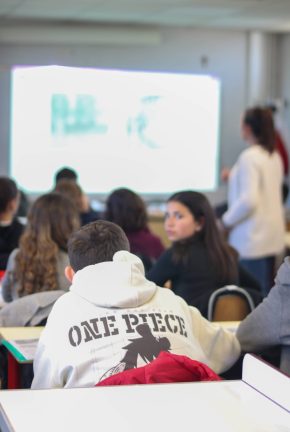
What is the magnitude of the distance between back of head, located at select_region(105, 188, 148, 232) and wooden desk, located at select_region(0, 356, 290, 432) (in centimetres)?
281

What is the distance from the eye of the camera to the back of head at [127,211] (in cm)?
495

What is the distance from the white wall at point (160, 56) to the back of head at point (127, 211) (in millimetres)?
3619

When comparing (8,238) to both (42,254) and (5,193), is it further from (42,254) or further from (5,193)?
(42,254)

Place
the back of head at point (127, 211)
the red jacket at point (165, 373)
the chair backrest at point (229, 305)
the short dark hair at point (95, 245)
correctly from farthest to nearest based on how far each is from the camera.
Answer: the back of head at point (127, 211)
the chair backrest at point (229, 305)
the short dark hair at point (95, 245)
the red jacket at point (165, 373)

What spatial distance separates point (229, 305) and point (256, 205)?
2.36 m

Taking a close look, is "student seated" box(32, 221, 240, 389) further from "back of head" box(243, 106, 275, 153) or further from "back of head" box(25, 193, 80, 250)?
"back of head" box(243, 106, 275, 153)

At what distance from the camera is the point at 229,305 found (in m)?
3.68

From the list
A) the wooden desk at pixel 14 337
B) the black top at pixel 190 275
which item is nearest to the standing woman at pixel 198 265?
the black top at pixel 190 275

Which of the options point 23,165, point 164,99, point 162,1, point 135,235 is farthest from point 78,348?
point 164,99

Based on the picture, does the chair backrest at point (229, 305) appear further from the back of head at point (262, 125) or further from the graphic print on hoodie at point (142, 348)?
the back of head at point (262, 125)

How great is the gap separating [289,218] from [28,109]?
2822mm

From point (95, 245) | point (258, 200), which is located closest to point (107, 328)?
point (95, 245)

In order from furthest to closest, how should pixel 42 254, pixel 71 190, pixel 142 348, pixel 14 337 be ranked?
pixel 71 190 < pixel 42 254 < pixel 14 337 < pixel 142 348

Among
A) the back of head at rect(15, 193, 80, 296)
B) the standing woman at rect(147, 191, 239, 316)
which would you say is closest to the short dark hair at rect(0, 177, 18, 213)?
the back of head at rect(15, 193, 80, 296)
